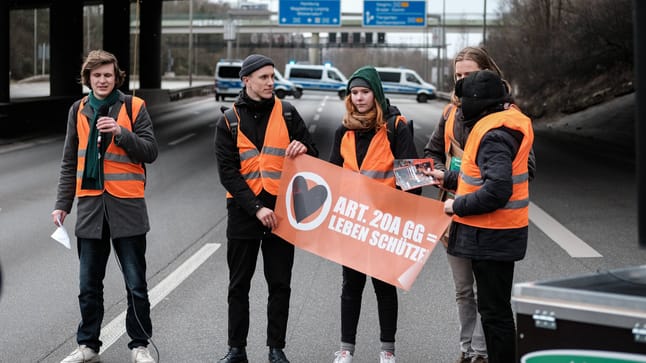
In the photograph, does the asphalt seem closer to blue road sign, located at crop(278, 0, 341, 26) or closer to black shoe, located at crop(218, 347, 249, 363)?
black shoe, located at crop(218, 347, 249, 363)

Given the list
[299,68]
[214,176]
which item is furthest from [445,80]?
[214,176]

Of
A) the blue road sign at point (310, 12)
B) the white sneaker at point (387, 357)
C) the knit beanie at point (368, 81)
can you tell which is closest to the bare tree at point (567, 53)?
the blue road sign at point (310, 12)

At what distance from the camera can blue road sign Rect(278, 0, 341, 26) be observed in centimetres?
5659

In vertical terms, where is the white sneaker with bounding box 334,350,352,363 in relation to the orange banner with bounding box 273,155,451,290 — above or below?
below

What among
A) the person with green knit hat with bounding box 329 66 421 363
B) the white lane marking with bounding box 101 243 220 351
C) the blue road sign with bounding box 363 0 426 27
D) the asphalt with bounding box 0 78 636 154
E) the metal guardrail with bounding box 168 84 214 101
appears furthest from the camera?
the blue road sign with bounding box 363 0 426 27

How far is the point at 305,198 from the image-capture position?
5.89 metres

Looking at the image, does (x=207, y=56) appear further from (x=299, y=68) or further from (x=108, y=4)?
(x=108, y=4)

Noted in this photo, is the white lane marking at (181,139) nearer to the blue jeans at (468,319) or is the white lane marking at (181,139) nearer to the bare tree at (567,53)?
the bare tree at (567,53)

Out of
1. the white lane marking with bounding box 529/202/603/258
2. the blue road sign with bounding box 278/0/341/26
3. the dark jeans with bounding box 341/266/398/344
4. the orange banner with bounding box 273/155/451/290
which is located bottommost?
the white lane marking with bounding box 529/202/603/258

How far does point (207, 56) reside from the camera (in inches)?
5187

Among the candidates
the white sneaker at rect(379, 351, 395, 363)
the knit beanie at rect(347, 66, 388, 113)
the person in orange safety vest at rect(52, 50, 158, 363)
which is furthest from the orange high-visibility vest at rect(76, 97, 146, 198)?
Answer: the white sneaker at rect(379, 351, 395, 363)

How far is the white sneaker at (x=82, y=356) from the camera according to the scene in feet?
19.6

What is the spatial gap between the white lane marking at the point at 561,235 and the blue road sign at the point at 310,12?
145 ft

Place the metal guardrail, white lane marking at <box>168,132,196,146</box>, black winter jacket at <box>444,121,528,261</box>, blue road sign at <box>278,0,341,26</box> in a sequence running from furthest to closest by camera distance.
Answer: blue road sign at <box>278,0,341,26</box>
the metal guardrail
white lane marking at <box>168,132,196,146</box>
black winter jacket at <box>444,121,528,261</box>
